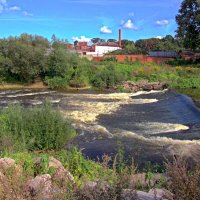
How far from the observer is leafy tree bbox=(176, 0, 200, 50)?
5897cm

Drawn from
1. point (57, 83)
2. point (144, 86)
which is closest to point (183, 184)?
point (144, 86)

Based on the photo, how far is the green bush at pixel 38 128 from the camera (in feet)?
43.7

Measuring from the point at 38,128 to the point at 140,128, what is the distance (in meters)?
6.24

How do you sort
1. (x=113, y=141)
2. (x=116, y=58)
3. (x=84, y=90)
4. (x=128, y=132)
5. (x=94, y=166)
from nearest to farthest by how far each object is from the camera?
(x=94, y=166) → (x=113, y=141) → (x=128, y=132) → (x=84, y=90) → (x=116, y=58)

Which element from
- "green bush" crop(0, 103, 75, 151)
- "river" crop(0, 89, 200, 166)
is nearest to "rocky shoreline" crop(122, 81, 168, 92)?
"river" crop(0, 89, 200, 166)

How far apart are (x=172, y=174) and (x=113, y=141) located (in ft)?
37.5

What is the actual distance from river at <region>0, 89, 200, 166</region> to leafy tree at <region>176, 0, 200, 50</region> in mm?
30806

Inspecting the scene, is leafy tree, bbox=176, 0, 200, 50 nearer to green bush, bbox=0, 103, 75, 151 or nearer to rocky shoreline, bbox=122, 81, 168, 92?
rocky shoreline, bbox=122, 81, 168, 92

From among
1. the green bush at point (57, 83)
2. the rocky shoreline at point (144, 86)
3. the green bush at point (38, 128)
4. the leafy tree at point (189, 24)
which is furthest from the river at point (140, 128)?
the leafy tree at point (189, 24)

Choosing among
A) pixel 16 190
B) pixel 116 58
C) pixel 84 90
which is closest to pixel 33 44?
pixel 84 90

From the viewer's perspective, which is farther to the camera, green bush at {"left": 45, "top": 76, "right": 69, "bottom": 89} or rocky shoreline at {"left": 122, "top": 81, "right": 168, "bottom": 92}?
green bush at {"left": 45, "top": 76, "right": 69, "bottom": 89}

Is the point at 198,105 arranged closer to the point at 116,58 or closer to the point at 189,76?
the point at 189,76

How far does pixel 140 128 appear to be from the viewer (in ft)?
60.9

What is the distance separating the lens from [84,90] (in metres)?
39.6
